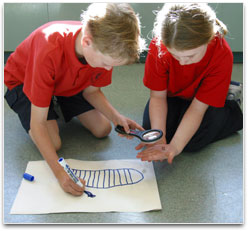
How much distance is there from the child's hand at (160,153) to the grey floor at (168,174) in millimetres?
70

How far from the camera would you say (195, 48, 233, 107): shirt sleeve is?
0.99 m

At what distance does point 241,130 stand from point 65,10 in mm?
1090

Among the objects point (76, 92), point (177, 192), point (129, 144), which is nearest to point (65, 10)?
point (76, 92)

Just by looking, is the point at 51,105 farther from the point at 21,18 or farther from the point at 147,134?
the point at 21,18

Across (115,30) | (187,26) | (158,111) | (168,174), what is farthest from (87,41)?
(168,174)

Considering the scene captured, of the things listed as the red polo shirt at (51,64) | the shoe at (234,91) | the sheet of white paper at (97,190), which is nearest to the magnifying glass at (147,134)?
the sheet of white paper at (97,190)

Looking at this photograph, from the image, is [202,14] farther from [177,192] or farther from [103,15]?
[177,192]

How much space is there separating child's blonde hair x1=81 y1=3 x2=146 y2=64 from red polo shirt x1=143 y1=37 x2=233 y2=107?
20cm

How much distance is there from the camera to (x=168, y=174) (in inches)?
40.0

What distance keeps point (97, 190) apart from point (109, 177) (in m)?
0.06

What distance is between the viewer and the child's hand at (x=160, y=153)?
3.18 ft

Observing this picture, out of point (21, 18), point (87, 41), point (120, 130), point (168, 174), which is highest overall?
point (87, 41)

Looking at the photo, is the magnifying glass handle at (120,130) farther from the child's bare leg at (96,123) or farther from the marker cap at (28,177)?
the marker cap at (28,177)

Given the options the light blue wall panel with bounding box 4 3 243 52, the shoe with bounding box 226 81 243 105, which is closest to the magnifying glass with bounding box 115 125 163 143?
the shoe with bounding box 226 81 243 105
